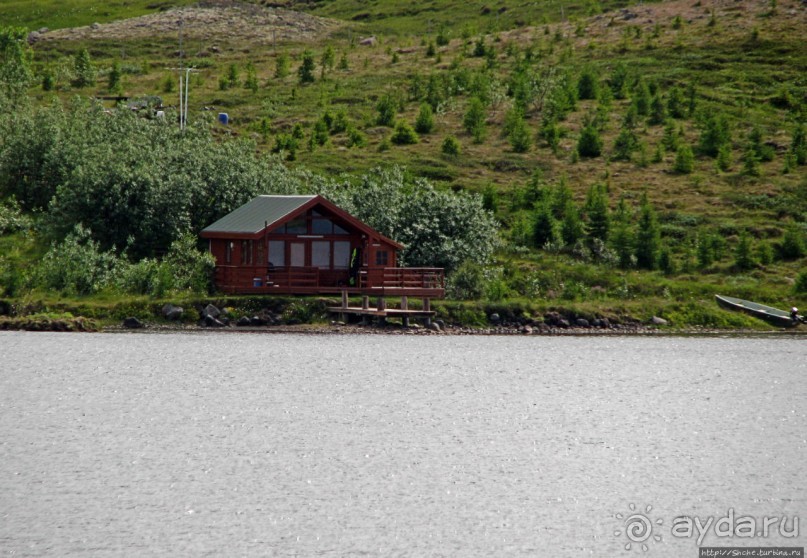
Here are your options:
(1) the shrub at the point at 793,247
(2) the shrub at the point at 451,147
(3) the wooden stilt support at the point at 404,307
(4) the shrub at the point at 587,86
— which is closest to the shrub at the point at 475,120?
(2) the shrub at the point at 451,147

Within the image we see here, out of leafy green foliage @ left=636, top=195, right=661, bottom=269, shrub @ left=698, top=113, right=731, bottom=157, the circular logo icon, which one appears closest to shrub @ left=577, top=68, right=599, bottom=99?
shrub @ left=698, top=113, right=731, bottom=157

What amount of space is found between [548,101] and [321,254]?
4941cm

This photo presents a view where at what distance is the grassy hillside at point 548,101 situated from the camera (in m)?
70.5

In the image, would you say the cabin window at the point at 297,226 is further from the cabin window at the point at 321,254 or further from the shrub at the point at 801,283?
the shrub at the point at 801,283

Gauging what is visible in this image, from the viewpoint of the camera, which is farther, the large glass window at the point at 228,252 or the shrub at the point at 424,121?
the shrub at the point at 424,121

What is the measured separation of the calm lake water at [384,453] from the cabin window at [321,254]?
8423 mm

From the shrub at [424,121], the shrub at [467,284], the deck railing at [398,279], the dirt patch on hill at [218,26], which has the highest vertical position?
the dirt patch on hill at [218,26]

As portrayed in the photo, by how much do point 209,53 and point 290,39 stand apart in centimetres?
1477

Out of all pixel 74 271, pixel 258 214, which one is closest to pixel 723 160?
pixel 258 214

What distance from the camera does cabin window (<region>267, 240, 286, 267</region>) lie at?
5544 centimetres

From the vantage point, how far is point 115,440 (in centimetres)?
2784

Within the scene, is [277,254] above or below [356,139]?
below

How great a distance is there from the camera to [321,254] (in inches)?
2217

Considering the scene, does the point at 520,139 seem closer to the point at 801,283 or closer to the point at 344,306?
the point at 801,283
